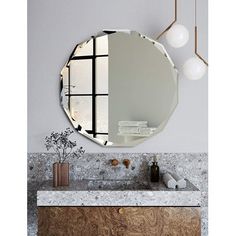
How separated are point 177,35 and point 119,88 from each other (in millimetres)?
553

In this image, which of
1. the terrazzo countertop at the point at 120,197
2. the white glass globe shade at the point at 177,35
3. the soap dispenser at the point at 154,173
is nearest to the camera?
the terrazzo countertop at the point at 120,197

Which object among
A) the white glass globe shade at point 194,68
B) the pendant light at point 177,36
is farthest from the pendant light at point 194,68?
the pendant light at point 177,36

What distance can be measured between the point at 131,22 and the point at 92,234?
58.5 inches

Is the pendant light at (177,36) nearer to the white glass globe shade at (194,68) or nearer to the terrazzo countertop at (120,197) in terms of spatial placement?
the white glass globe shade at (194,68)

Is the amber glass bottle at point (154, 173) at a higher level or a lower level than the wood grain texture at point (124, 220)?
higher

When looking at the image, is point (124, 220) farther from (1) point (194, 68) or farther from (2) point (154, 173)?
(1) point (194, 68)

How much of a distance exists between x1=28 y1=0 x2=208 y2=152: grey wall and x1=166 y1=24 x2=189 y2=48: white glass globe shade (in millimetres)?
205

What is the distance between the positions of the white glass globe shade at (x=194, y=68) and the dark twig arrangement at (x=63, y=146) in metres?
0.92

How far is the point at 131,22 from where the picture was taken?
2.54 meters

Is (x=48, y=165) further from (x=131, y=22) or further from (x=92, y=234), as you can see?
(x=131, y=22)

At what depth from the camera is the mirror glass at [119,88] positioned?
2.51 m

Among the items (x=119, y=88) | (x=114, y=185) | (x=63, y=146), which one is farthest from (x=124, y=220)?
(x=119, y=88)
